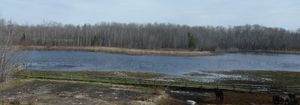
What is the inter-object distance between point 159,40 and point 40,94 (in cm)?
12641

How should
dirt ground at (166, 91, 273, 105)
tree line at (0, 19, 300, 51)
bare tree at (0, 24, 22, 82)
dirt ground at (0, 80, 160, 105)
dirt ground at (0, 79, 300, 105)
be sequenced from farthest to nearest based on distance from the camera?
tree line at (0, 19, 300, 51) < dirt ground at (166, 91, 273, 105) < dirt ground at (0, 79, 300, 105) < dirt ground at (0, 80, 160, 105) < bare tree at (0, 24, 22, 82)

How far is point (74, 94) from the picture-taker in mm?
32719

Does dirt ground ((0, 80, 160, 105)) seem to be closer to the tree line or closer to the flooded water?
the flooded water

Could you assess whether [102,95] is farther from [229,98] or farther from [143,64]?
[143,64]

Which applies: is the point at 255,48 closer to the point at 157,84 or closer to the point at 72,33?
the point at 72,33

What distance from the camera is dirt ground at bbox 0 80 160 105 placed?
96.2ft

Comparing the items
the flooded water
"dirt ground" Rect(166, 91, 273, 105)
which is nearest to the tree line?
the flooded water

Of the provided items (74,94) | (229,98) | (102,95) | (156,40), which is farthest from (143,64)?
(156,40)

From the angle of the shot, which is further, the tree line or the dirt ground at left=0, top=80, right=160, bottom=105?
the tree line

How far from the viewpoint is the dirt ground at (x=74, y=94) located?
29328 mm

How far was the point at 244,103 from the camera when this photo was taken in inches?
1272

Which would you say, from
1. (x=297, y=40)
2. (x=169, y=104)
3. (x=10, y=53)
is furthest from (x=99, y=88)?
(x=297, y=40)

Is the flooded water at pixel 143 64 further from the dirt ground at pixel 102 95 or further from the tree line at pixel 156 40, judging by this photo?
the tree line at pixel 156 40

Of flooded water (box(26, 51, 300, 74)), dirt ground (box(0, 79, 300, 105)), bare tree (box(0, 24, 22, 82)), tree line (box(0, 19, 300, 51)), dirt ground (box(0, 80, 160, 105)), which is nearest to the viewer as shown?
bare tree (box(0, 24, 22, 82))
